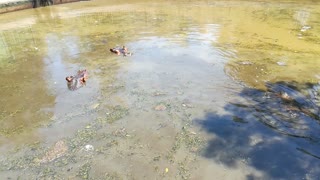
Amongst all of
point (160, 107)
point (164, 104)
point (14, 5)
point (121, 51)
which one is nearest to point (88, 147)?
point (160, 107)

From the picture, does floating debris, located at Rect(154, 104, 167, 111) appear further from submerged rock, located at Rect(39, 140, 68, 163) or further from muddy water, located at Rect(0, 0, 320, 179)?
submerged rock, located at Rect(39, 140, 68, 163)

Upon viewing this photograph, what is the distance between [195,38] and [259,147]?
18.8ft

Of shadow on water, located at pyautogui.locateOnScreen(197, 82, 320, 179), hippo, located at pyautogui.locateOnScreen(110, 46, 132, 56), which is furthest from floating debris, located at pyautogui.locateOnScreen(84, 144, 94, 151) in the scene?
hippo, located at pyautogui.locateOnScreen(110, 46, 132, 56)

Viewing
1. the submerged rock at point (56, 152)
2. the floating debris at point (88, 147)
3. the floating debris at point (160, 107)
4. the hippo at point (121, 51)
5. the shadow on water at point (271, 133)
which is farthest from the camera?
the hippo at point (121, 51)

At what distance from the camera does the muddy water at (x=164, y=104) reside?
13.3 feet

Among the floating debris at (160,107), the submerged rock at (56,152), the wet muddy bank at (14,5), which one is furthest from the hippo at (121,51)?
the wet muddy bank at (14,5)

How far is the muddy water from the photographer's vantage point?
4062 millimetres

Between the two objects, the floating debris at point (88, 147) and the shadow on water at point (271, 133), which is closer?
the shadow on water at point (271, 133)

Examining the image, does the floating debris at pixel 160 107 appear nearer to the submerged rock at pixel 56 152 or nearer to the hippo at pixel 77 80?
the submerged rock at pixel 56 152

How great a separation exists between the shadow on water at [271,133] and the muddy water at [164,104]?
0.06 ft

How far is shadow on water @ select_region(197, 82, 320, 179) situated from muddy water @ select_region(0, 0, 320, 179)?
2 cm

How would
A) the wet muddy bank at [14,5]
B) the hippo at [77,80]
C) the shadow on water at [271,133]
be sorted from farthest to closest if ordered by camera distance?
the wet muddy bank at [14,5]
the hippo at [77,80]
the shadow on water at [271,133]

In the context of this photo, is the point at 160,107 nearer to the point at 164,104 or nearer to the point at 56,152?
the point at 164,104

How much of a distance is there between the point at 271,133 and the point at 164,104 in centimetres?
196
